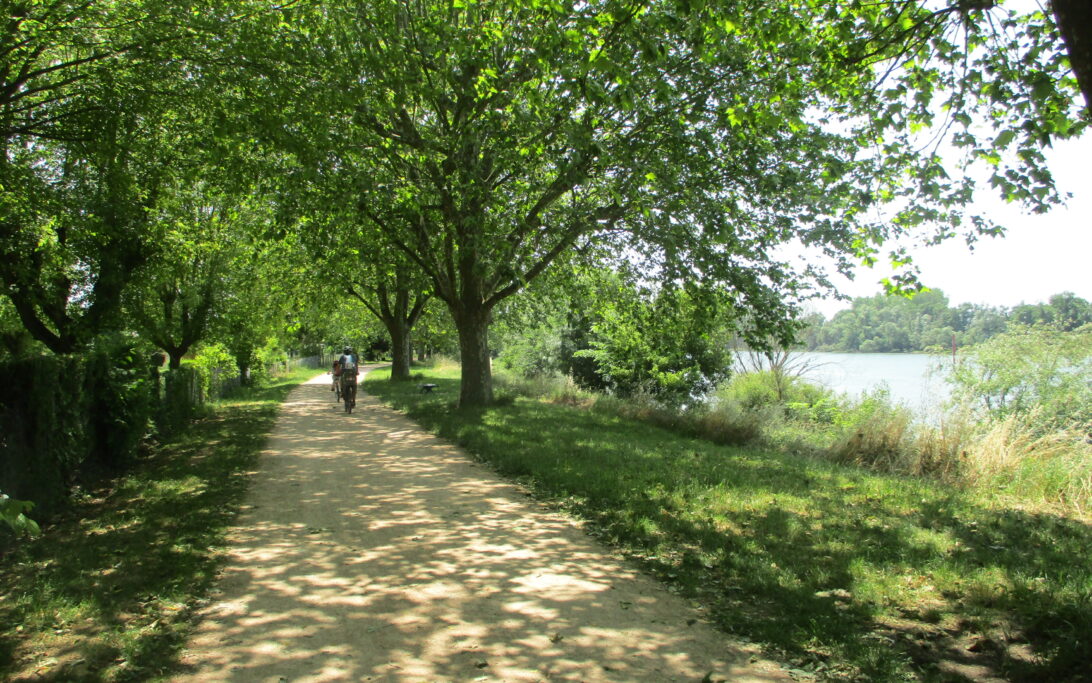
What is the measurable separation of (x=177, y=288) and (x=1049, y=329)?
2201 cm

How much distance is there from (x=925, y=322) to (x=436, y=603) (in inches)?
753

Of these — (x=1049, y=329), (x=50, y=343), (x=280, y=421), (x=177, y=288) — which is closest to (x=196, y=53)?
(x=50, y=343)

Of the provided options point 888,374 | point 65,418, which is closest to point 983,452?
point 888,374

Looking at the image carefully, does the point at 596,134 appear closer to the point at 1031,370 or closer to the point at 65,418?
the point at 65,418

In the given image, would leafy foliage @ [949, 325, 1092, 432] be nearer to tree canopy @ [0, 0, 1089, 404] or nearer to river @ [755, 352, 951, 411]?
river @ [755, 352, 951, 411]

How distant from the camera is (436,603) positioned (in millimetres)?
4895

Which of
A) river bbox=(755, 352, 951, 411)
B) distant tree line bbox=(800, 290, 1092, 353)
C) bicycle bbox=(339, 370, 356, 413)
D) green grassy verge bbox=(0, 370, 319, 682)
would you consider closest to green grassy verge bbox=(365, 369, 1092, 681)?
green grassy verge bbox=(0, 370, 319, 682)

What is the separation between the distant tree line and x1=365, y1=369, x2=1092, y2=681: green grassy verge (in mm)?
5106

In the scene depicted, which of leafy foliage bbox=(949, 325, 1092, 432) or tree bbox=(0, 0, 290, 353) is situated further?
leafy foliage bbox=(949, 325, 1092, 432)

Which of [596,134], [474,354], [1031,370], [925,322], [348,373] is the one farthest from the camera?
[925,322]

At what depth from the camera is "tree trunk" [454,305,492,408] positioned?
1784 centimetres

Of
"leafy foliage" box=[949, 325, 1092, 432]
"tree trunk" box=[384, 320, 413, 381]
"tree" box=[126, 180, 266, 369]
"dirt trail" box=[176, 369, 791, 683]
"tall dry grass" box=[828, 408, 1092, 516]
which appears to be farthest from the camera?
"tree trunk" box=[384, 320, 413, 381]

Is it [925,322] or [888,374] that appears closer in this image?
[925,322]

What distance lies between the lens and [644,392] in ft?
66.4
